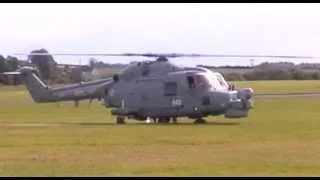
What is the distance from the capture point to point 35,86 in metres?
53.9

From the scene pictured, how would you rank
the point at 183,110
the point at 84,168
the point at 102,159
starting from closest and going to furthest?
the point at 84,168, the point at 102,159, the point at 183,110

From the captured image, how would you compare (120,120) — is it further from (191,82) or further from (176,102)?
(191,82)

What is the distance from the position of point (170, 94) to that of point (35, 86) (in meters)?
16.7

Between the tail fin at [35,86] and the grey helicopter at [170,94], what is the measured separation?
35.8 ft

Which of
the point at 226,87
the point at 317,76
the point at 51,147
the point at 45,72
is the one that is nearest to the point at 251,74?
the point at 317,76

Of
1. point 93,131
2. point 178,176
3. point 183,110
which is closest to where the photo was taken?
point 178,176

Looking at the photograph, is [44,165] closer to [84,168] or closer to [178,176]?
[84,168]

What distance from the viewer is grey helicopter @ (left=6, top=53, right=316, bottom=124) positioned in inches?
1499

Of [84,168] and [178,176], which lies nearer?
[178,176]

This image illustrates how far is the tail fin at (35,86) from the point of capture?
52125 millimetres

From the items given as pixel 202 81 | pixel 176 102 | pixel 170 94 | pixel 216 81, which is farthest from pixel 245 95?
pixel 170 94

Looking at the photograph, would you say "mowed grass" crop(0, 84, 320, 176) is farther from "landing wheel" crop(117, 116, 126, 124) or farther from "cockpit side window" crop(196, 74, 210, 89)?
"landing wheel" crop(117, 116, 126, 124)

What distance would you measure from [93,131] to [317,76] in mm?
127114

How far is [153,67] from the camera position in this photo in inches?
1555
